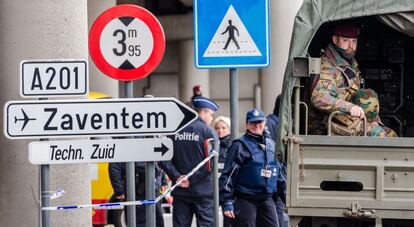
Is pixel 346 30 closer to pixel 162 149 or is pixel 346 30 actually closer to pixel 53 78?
pixel 162 149

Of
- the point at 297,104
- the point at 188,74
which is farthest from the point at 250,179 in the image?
the point at 188,74

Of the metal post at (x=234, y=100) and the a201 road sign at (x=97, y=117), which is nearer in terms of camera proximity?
the a201 road sign at (x=97, y=117)

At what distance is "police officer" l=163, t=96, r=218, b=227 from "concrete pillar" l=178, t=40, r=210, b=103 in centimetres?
1795

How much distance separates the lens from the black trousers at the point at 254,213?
41.7 ft

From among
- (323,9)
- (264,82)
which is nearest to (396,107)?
(323,9)

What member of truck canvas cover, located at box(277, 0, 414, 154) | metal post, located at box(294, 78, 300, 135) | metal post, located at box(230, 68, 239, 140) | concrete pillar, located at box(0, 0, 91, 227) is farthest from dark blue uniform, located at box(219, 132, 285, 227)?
metal post, located at box(294, 78, 300, 135)

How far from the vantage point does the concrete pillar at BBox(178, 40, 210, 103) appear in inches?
1259

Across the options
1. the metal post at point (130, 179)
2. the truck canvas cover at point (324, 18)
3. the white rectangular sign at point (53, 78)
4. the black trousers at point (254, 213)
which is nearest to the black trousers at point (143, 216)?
the black trousers at point (254, 213)

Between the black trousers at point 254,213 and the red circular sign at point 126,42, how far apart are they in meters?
2.83

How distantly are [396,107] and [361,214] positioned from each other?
1995mm

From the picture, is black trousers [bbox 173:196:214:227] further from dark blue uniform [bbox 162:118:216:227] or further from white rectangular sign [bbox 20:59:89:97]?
white rectangular sign [bbox 20:59:89:97]

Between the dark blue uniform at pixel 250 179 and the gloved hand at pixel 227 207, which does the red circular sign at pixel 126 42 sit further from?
the gloved hand at pixel 227 207

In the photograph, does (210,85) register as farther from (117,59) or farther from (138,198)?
(117,59)

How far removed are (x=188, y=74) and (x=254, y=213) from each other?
19585mm
